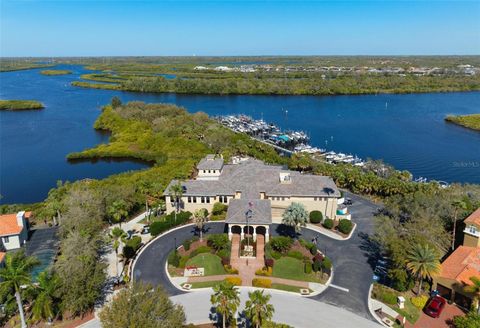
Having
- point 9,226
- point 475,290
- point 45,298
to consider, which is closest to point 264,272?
point 475,290

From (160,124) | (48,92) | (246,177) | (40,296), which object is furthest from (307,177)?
(48,92)

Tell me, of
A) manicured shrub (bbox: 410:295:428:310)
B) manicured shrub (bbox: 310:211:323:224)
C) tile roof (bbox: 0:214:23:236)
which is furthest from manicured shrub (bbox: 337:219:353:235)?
tile roof (bbox: 0:214:23:236)

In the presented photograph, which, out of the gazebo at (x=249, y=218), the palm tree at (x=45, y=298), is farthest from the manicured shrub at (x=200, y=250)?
the palm tree at (x=45, y=298)

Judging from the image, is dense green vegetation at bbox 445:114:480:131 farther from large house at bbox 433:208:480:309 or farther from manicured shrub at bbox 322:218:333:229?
manicured shrub at bbox 322:218:333:229

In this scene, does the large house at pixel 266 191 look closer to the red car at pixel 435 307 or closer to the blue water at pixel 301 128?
the red car at pixel 435 307

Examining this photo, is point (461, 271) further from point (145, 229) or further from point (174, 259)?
point (145, 229)
